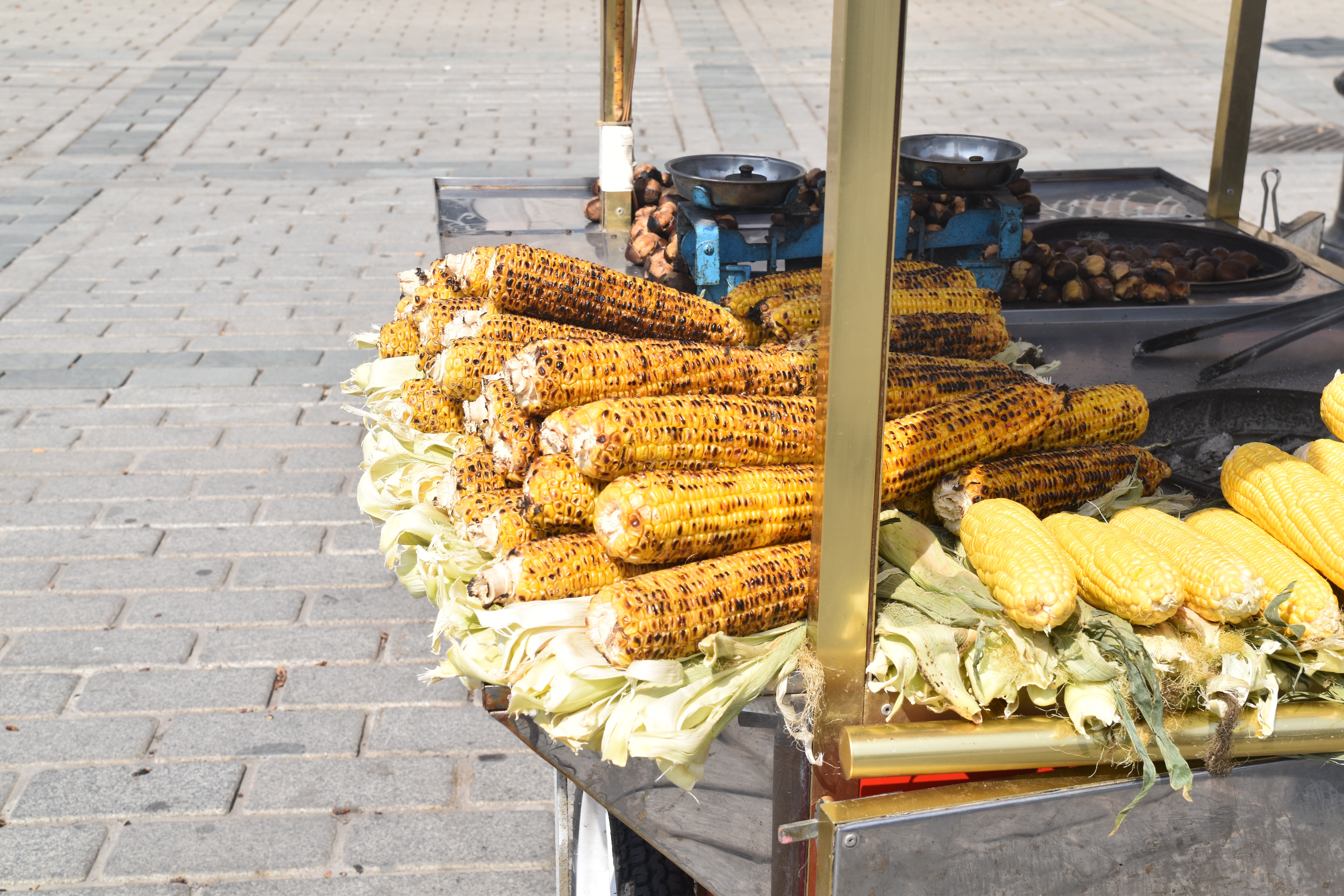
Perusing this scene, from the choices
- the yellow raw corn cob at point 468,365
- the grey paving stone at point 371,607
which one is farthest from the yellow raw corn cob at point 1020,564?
the grey paving stone at point 371,607

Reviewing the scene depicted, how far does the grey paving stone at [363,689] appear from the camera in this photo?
11.9 feet

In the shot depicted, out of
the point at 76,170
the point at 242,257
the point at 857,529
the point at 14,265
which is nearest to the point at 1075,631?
the point at 857,529

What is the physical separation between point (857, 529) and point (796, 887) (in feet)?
2.15

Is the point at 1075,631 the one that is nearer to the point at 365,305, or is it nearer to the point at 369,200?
the point at 365,305

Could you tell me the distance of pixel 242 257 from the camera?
7461 mm

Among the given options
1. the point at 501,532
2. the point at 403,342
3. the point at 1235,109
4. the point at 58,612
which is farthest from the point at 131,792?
the point at 1235,109

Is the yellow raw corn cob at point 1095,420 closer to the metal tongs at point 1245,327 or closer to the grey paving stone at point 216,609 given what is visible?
the metal tongs at point 1245,327

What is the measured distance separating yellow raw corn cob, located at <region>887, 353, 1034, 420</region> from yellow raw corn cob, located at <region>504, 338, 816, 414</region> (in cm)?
18

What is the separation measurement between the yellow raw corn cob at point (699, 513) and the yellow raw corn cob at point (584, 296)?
66 cm

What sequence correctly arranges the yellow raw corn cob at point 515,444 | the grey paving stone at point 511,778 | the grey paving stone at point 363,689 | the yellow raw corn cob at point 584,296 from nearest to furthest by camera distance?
the yellow raw corn cob at point 515,444
the yellow raw corn cob at point 584,296
the grey paving stone at point 511,778
the grey paving stone at point 363,689

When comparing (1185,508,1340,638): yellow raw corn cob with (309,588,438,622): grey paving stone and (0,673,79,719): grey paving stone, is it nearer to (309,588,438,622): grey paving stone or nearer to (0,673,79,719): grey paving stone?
(309,588,438,622): grey paving stone

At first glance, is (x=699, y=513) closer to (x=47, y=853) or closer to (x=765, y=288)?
(x=765, y=288)

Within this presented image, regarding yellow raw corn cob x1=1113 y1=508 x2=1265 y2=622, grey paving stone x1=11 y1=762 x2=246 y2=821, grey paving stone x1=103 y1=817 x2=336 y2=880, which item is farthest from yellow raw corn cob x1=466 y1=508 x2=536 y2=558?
grey paving stone x1=11 y1=762 x2=246 y2=821

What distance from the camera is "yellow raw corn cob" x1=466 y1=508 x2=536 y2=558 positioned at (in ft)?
6.36
